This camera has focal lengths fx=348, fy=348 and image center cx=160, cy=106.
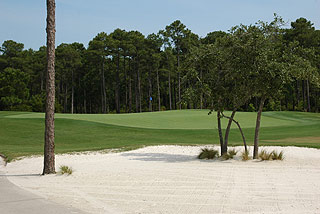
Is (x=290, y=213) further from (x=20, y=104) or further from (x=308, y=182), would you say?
(x=20, y=104)

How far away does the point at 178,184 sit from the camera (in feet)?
27.7

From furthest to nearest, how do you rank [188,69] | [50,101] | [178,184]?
[188,69], [50,101], [178,184]

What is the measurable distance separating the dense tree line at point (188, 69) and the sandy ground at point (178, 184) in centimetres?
276

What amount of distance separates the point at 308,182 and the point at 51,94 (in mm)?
7466

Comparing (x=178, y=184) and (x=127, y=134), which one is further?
(x=127, y=134)

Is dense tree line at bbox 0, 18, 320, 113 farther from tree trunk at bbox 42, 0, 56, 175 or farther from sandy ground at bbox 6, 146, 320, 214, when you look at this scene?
tree trunk at bbox 42, 0, 56, 175

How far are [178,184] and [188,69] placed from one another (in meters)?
5.99

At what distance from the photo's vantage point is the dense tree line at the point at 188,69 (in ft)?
40.9

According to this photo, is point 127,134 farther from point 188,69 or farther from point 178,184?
point 178,184

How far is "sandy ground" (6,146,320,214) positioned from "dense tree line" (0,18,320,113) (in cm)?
276

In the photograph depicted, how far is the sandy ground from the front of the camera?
6375 mm

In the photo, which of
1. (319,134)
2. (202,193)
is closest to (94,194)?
(202,193)

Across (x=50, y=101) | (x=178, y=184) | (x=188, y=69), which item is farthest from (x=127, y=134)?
(x=178, y=184)

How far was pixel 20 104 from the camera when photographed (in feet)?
194
